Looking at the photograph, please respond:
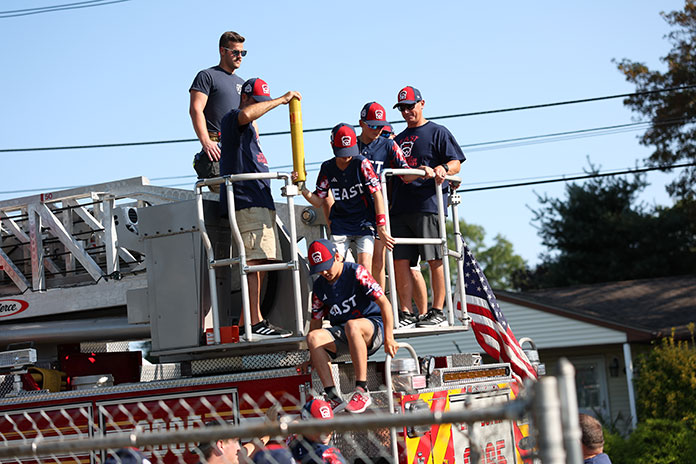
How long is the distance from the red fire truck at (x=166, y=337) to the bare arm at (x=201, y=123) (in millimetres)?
385

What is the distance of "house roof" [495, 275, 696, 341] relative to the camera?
2088 centimetres

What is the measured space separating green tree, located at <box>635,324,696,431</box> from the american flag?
11.2 metres

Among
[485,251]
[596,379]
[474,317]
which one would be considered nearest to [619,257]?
[596,379]

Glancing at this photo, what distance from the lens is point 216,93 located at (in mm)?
7309

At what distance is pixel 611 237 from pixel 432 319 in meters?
30.3

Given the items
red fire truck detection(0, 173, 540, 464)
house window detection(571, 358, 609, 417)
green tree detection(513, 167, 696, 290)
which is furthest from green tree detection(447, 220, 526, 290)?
red fire truck detection(0, 173, 540, 464)

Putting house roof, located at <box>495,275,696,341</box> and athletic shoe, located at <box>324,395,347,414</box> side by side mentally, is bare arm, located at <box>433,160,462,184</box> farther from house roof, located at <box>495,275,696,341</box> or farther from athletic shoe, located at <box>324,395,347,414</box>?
house roof, located at <box>495,275,696,341</box>

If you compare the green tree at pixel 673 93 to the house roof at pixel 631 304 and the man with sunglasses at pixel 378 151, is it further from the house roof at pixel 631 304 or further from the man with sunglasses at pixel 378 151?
the man with sunglasses at pixel 378 151

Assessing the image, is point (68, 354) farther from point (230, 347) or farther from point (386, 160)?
point (386, 160)

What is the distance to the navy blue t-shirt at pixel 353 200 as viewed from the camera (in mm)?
6605

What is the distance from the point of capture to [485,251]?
7338cm

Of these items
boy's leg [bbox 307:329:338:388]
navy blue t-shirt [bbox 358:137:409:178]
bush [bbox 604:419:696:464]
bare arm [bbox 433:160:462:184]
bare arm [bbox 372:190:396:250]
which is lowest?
bush [bbox 604:419:696:464]

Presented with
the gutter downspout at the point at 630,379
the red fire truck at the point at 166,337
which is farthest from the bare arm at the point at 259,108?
the gutter downspout at the point at 630,379

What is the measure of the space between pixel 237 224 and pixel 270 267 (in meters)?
0.58
